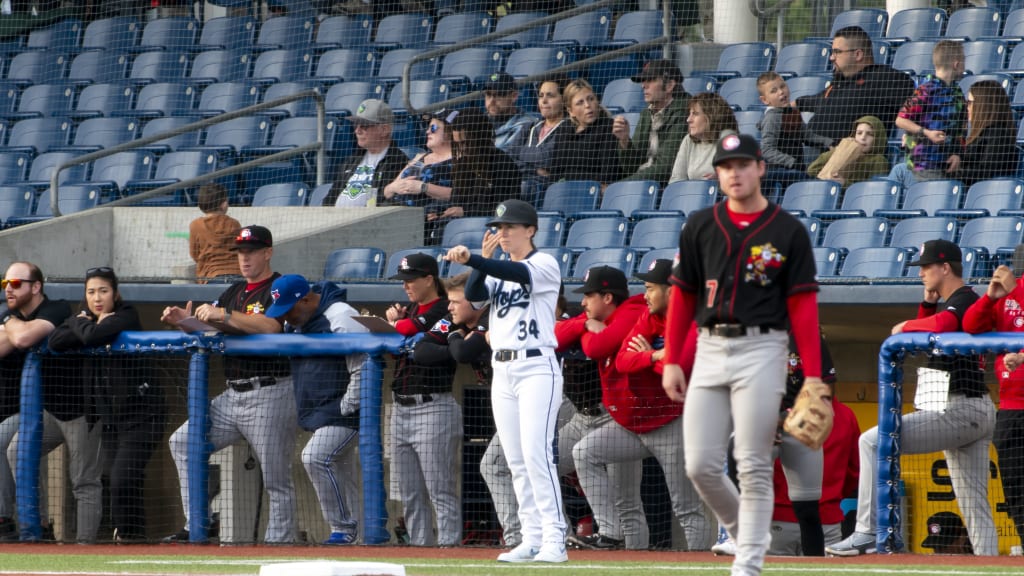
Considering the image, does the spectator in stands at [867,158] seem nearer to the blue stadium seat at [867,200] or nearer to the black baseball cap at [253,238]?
the blue stadium seat at [867,200]

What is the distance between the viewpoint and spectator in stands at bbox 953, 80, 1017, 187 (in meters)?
9.38

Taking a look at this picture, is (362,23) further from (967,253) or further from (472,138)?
(967,253)

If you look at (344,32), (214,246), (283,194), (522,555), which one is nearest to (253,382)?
(214,246)

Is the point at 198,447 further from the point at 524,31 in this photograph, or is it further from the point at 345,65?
the point at 345,65

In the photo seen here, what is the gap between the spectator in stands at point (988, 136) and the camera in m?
9.38

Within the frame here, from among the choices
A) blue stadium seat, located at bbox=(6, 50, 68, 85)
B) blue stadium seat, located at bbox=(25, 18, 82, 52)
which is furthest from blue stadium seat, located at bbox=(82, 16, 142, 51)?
blue stadium seat, located at bbox=(6, 50, 68, 85)

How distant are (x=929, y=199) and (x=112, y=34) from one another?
9.00m

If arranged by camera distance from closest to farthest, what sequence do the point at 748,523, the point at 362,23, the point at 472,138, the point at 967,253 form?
the point at 748,523 → the point at 967,253 → the point at 472,138 → the point at 362,23

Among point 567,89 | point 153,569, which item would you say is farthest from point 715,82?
point 153,569

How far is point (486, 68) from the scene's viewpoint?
42.7ft

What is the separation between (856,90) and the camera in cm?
1016

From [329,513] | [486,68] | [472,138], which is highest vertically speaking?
[486,68]

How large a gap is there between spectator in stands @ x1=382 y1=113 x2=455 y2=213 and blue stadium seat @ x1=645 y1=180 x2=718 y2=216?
1.52 m

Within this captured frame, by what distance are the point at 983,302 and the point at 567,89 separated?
15.2 feet
